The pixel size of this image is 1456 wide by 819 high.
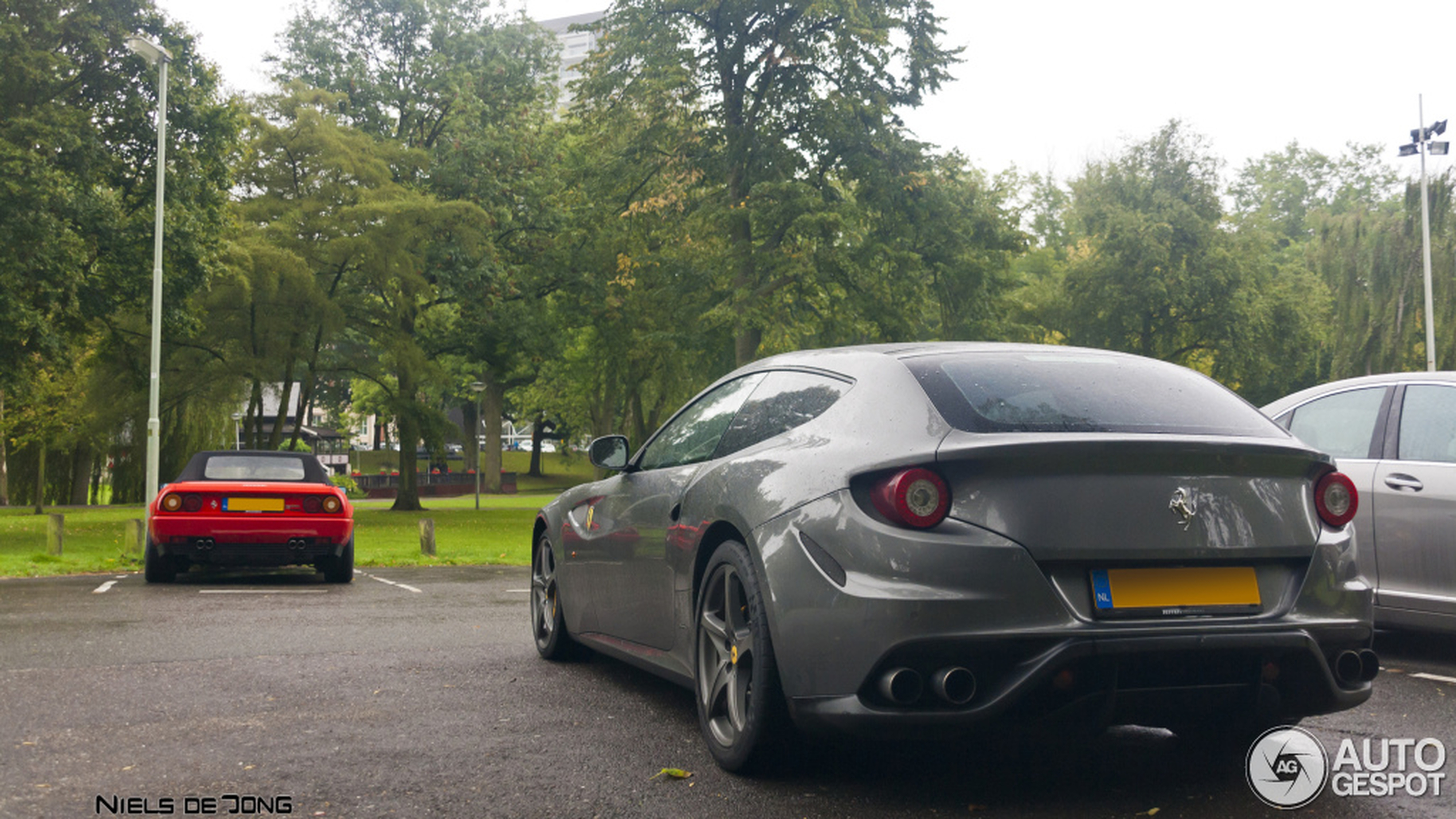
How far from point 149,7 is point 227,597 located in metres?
15.7

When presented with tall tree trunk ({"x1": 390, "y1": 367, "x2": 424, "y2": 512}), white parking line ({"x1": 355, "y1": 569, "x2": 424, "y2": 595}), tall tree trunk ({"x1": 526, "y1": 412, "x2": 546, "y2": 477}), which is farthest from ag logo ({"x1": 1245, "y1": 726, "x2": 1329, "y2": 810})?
tall tree trunk ({"x1": 526, "y1": 412, "x2": 546, "y2": 477})

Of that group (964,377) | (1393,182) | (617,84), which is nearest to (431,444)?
(617,84)

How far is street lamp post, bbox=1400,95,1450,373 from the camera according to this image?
3938 cm

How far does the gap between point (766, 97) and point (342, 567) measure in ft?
58.0

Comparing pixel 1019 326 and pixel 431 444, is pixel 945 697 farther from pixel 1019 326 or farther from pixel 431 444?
pixel 1019 326

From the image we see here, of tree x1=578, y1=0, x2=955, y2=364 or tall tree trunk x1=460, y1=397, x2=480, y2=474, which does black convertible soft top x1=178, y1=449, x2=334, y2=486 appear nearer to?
tree x1=578, y1=0, x2=955, y2=364

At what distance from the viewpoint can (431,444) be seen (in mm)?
32094

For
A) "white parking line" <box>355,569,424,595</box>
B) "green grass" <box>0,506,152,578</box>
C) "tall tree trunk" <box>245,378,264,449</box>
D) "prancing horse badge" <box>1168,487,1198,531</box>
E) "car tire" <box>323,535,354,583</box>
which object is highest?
"tall tree trunk" <box>245,378,264,449</box>

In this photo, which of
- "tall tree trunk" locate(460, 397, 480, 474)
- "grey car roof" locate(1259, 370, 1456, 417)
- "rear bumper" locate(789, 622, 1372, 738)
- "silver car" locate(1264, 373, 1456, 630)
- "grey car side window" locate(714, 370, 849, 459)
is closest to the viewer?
"rear bumper" locate(789, 622, 1372, 738)

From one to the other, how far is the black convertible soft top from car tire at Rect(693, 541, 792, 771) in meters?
8.77

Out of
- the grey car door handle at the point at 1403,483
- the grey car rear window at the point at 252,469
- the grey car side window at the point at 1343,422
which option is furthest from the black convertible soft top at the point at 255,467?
the grey car door handle at the point at 1403,483

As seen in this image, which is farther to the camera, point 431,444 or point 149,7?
point 431,444

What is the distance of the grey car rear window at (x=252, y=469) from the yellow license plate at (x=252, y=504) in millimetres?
472

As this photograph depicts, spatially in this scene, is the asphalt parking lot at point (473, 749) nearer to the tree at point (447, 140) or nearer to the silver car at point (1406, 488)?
the silver car at point (1406, 488)
